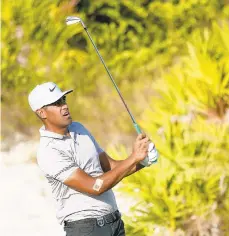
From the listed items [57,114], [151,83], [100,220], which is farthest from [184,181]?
[151,83]

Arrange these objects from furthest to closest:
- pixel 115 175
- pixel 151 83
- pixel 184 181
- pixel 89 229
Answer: pixel 151 83 < pixel 184 181 < pixel 89 229 < pixel 115 175

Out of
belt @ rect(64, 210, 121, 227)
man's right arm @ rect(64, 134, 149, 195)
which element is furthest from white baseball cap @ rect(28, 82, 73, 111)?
belt @ rect(64, 210, 121, 227)

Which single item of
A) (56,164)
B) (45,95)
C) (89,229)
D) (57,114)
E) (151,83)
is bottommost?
(151,83)

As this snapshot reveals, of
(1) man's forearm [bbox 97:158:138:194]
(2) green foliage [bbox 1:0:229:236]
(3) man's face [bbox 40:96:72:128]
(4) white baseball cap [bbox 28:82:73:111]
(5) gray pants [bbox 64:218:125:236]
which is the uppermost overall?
(4) white baseball cap [bbox 28:82:73:111]

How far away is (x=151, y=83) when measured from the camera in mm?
11867

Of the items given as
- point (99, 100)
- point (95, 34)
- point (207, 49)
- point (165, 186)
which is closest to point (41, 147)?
point (165, 186)

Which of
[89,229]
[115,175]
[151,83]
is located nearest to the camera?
[115,175]

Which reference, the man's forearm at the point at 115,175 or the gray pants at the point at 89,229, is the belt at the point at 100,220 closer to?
the gray pants at the point at 89,229

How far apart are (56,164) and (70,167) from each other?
7 centimetres

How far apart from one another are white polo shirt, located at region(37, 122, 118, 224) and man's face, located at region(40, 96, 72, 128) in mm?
57

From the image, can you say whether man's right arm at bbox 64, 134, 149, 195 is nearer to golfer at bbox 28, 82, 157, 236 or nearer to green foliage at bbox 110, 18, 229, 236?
golfer at bbox 28, 82, 157, 236

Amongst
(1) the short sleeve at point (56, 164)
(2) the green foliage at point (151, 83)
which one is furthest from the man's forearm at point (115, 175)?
(2) the green foliage at point (151, 83)

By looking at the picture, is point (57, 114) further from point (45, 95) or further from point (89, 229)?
point (89, 229)

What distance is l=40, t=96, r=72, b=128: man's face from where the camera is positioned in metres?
4.68
